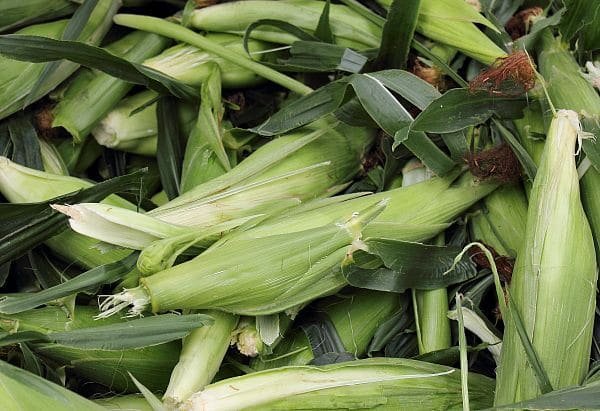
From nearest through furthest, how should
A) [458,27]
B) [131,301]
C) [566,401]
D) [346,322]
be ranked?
1. [566,401]
2. [131,301]
3. [346,322]
4. [458,27]

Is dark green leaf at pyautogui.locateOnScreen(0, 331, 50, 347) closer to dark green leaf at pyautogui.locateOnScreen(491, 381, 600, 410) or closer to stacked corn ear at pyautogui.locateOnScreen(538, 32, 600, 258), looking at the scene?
dark green leaf at pyautogui.locateOnScreen(491, 381, 600, 410)

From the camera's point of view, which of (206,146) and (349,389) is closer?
(349,389)

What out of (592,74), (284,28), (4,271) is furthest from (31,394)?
(592,74)

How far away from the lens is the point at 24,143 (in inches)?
37.5

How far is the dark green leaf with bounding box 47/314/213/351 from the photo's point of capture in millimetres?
682

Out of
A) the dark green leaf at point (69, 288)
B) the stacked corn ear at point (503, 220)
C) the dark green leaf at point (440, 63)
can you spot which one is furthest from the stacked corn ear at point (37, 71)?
the stacked corn ear at point (503, 220)

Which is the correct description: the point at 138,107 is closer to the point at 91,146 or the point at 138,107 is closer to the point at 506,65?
the point at 91,146

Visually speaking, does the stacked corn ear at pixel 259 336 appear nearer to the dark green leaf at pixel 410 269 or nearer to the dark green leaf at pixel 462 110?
the dark green leaf at pixel 410 269

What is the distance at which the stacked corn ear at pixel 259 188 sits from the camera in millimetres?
733

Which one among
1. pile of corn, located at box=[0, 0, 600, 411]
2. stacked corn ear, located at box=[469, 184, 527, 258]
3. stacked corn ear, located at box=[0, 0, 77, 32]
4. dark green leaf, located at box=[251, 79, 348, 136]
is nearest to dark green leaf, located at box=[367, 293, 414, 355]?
pile of corn, located at box=[0, 0, 600, 411]

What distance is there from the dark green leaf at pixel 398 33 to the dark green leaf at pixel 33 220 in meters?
0.32

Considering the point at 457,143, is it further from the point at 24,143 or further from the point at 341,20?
the point at 24,143

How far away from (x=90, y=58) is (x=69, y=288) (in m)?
0.30

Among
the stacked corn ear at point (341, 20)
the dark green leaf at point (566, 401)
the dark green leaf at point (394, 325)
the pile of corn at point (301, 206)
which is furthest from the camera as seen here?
the stacked corn ear at point (341, 20)
